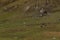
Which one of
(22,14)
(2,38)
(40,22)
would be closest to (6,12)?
(22,14)

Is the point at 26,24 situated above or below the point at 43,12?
below

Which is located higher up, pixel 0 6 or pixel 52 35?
pixel 0 6

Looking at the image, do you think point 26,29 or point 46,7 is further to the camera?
point 46,7

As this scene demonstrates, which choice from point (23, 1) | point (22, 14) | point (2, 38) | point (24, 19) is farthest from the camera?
point (23, 1)

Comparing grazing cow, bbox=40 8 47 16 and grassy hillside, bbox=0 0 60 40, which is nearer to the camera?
grassy hillside, bbox=0 0 60 40

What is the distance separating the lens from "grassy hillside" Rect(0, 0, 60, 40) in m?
17.8

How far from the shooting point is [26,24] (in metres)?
20.5

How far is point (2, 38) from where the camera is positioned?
58.3 feet

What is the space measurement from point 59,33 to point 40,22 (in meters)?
2.71

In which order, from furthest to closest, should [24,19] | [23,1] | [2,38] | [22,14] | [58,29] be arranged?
1. [23,1]
2. [22,14]
3. [24,19]
4. [58,29]
5. [2,38]

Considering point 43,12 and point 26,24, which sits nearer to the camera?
point 26,24

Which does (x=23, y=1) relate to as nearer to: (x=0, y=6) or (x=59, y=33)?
(x=0, y=6)

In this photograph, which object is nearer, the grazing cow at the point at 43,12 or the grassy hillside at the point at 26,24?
the grassy hillside at the point at 26,24

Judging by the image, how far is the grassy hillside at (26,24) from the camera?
1784 cm
